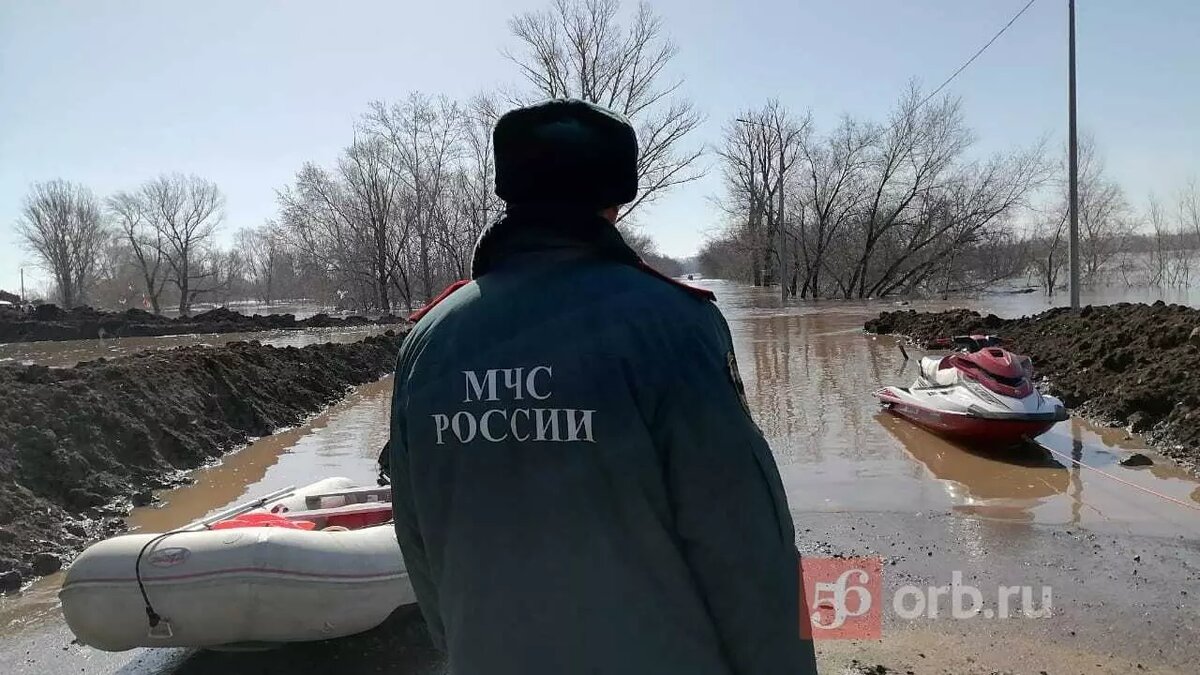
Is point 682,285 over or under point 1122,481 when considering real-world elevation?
over

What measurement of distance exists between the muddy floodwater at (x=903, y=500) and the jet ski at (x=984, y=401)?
26 centimetres

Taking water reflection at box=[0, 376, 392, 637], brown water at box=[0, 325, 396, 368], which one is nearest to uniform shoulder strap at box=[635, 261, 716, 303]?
water reflection at box=[0, 376, 392, 637]

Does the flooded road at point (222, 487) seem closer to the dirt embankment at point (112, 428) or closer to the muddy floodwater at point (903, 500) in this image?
the muddy floodwater at point (903, 500)

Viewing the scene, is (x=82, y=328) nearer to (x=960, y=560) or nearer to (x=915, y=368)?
(x=915, y=368)

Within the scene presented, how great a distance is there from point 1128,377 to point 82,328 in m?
35.3

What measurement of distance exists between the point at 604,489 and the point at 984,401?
26.2 ft

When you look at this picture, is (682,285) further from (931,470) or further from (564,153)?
(931,470)

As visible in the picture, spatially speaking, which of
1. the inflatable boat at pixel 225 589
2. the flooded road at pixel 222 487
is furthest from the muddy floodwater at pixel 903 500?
the inflatable boat at pixel 225 589

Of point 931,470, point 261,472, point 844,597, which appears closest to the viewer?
point 844,597

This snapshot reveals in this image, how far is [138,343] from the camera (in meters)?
29.2

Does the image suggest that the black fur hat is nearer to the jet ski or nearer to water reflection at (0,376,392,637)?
water reflection at (0,376,392,637)

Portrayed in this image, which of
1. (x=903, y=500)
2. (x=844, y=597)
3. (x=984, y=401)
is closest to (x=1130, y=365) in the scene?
(x=984, y=401)

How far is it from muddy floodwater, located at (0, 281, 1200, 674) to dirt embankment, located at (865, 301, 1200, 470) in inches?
12.7

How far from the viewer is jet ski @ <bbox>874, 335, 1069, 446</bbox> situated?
26.5ft
